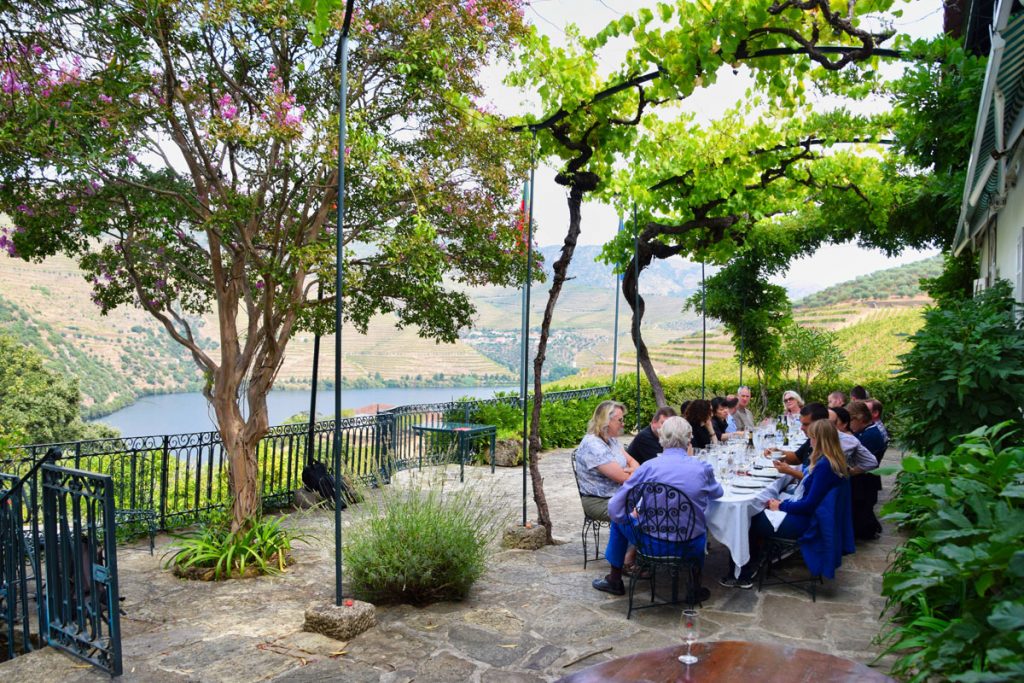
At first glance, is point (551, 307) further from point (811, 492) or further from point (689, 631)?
point (689, 631)

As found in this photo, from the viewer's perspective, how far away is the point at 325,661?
4109 millimetres

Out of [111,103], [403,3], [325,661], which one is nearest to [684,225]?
[403,3]

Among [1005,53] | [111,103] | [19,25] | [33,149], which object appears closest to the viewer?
[1005,53]

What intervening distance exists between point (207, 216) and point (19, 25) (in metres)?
2.67

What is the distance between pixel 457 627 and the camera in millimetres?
4641

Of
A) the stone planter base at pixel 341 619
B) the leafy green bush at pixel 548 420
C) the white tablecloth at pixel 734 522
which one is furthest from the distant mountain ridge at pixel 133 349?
the stone planter base at pixel 341 619

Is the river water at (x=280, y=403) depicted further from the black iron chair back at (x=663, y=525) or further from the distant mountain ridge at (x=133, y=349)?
the distant mountain ridge at (x=133, y=349)

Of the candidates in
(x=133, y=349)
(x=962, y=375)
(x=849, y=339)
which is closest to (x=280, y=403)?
(x=962, y=375)

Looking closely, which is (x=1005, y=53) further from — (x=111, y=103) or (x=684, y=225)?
(x=684, y=225)

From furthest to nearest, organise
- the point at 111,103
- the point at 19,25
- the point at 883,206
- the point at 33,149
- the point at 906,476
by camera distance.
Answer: the point at 883,206, the point at 111,103, the point at 33,149, the point at 906,476, the point at 19,25

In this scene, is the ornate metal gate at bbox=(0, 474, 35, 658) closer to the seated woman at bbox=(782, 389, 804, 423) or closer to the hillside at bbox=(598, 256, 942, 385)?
the seated woman at bbox=(782, 389, 804, 423)

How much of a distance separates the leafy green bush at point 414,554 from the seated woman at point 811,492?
1923 millimetres

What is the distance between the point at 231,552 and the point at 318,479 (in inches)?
92.8

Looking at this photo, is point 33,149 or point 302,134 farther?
point 302,134
